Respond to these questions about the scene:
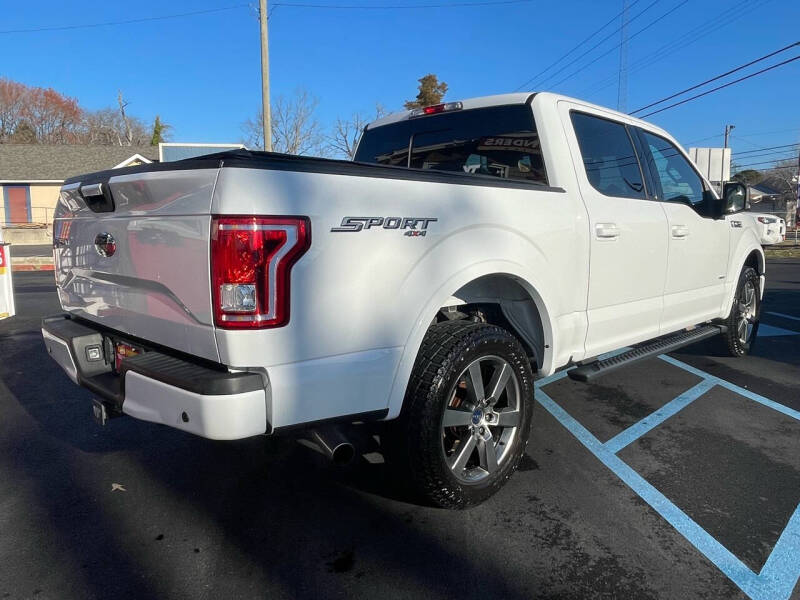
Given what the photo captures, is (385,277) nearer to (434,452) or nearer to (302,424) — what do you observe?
(302,424)

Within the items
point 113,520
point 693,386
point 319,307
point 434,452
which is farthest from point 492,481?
point 693,386

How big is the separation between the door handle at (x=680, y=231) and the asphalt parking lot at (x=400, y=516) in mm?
1326

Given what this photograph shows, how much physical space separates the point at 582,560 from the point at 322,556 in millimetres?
1132

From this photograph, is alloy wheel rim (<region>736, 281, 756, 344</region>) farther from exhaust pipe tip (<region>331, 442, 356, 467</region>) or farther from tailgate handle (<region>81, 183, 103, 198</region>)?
tailgate handle (<region>81, 183, 103, 198</region>)

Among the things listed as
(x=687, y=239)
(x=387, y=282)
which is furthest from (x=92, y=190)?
(x=687, y=239)

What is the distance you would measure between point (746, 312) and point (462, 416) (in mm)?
4509

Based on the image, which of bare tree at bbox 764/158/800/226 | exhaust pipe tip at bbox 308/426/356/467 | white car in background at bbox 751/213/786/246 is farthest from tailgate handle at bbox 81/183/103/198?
bare tree at bbox 764/158/800/226

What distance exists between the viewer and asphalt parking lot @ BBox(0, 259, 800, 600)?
7.91 feet

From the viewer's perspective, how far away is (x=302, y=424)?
223 cm

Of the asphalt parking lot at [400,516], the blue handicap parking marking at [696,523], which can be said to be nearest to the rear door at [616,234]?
the blue handicap parking marking at [696,523]

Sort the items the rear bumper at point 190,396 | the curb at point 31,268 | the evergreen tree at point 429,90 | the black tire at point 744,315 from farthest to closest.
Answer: the evergreen tree at point 429,90 < the curb at point 31,268 < the black tire at point 744,315 < the rear bumper at point 190,396

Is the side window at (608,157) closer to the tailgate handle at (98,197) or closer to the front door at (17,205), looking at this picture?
the tailgate handle at (98,197)

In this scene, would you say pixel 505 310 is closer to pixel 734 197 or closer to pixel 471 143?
pixel 471 143

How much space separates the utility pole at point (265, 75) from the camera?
16.0m
